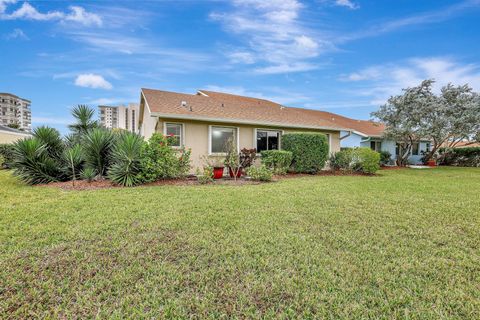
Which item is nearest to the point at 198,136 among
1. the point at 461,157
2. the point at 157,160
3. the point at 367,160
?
the point at 157,160

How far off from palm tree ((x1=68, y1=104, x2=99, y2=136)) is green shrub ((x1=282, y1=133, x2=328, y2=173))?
32.2 ft

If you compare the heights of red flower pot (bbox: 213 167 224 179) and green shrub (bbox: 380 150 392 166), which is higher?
green shrub (bbox: 380 150 392 166)

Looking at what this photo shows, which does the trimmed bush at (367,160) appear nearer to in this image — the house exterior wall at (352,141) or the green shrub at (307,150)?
the green shrub at (307,150)

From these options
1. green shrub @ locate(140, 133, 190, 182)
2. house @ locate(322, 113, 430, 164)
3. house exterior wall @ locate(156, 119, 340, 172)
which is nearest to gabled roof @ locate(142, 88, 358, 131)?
house exterior wall @ locate(156, 119, 340, 172)

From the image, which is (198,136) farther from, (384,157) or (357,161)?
(384,157)

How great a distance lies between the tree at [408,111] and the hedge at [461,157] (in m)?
8.76

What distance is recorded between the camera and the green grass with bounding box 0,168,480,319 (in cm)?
212

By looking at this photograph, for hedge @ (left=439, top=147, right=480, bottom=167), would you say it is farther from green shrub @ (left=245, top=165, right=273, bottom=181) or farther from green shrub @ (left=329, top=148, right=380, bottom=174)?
green shrub @ (left=245, top=165, right=273, bottom=181)

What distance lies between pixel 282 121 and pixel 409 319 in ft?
39.0

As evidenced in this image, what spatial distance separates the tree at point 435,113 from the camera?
57.2ft

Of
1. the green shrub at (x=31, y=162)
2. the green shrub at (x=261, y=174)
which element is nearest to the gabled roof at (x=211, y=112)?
the green shrub at (x=261, y=174)

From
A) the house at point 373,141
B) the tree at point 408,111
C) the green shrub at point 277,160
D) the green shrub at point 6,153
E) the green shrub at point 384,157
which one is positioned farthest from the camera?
the house at point 373,141

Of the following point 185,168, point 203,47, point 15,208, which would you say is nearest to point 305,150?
point 185,168

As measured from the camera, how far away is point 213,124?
11.7m
